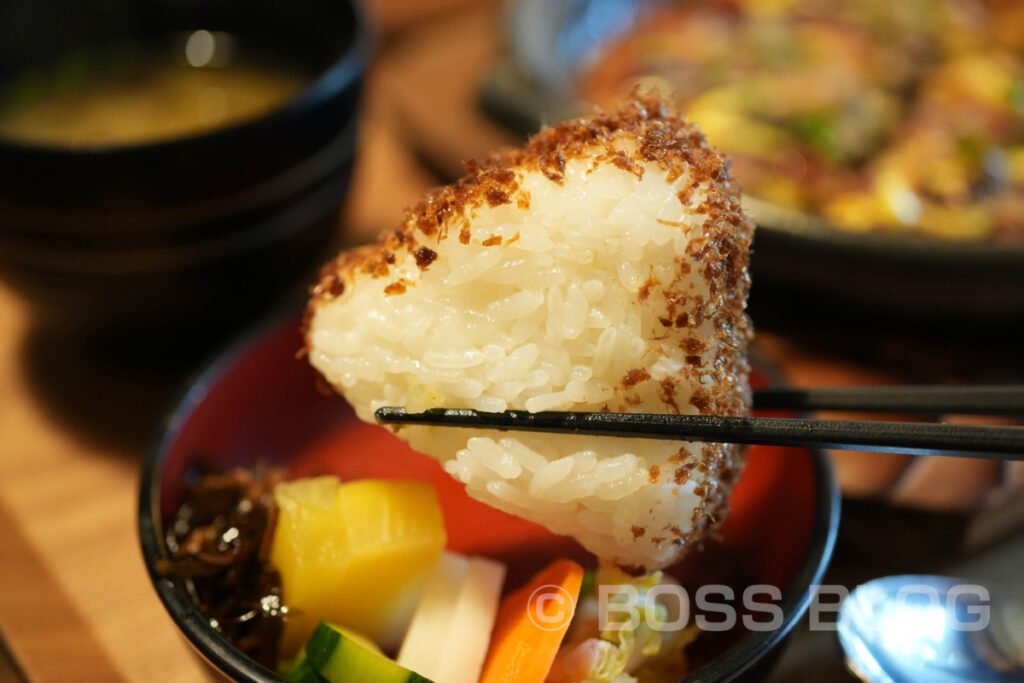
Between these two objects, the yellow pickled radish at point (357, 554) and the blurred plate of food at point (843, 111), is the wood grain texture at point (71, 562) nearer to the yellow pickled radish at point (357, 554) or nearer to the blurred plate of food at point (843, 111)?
the yellow pickled radish at point (357, 554)

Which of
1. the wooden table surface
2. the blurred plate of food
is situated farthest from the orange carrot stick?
the blurred plate of food

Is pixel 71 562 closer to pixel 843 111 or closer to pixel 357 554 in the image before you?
pixel 357 554

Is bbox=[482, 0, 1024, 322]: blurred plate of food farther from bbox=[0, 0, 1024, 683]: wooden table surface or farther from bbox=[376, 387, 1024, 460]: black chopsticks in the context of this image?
bbox=[376, 387, 1024, 460]: black chopsticks

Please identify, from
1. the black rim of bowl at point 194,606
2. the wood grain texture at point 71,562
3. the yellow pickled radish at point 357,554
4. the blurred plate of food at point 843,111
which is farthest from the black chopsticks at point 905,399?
the wood grain texture at point 71,562

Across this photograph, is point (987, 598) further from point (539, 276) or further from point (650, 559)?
point (539, 276)

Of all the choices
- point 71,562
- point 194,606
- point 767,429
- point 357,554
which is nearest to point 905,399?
point 767,429
